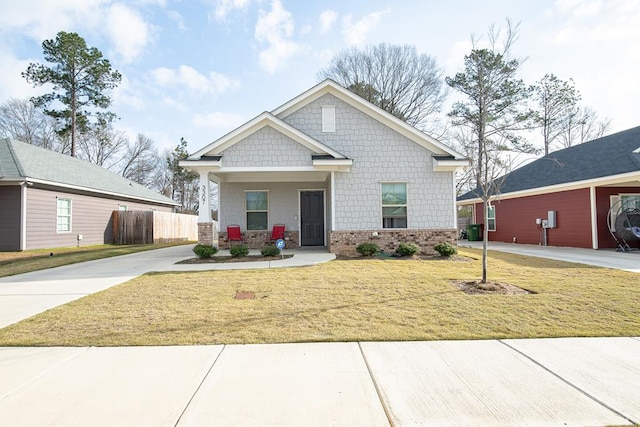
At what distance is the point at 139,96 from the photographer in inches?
755

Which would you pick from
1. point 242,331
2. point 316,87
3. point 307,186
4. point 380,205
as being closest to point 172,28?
point 316,87

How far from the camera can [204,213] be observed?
11234 mm

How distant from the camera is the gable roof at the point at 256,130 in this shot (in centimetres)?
1105

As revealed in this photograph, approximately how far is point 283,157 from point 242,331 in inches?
309

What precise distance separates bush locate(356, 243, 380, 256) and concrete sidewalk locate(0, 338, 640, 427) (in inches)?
279

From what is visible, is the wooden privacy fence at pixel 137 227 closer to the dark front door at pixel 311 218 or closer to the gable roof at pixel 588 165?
the dark front door at pixel 311 218

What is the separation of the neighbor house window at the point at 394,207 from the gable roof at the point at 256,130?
2194 millimetres

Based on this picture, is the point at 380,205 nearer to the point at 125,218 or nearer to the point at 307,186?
the point at 307,186

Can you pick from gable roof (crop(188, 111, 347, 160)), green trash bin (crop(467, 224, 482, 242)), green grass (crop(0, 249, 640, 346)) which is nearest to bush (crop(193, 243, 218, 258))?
green grass (crop(0, 249, 640, 346))

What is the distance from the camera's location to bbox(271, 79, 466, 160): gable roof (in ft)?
39.2

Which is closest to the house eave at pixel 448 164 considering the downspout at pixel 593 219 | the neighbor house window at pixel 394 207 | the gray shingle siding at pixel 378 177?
the gray shingle siding at pixel 378 177

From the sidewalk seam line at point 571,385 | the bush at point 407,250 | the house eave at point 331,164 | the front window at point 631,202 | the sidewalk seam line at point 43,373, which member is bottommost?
the sidewalk seam line at point 571,385

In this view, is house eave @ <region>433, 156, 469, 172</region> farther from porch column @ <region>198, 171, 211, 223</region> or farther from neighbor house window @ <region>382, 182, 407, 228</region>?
porch column @ <region>198, 171, 211, 223</region>

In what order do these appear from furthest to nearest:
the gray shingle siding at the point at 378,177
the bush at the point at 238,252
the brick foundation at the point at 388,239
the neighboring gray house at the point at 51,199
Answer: the neighboring gray house at the point at 51,199 → the gray shingle siding at the point at 378,177 → the brick foundation at the point at 388,239 → the bush at the point at 238,252
